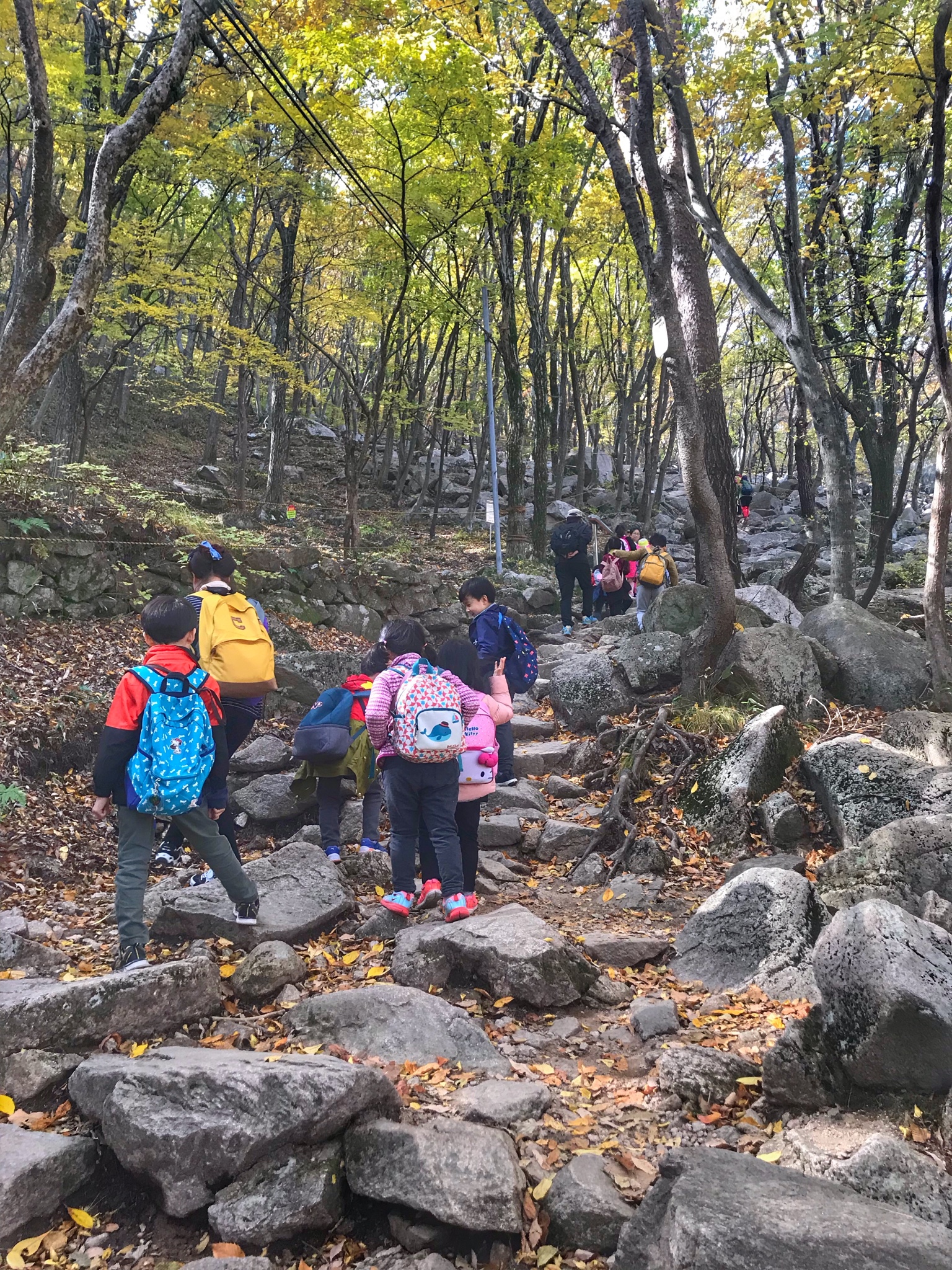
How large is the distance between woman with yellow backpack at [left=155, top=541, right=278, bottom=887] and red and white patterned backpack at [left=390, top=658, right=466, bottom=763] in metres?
1.22

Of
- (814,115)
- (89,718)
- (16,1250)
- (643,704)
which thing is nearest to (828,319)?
(814,115)

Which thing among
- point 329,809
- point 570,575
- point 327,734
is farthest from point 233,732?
point 570,575

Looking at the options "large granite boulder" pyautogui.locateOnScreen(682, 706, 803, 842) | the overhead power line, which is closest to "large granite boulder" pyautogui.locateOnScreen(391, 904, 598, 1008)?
"large granite boulder" pyautogui.locateOnScreen(682, 706, 803, 842)

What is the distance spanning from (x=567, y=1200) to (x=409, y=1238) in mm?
496

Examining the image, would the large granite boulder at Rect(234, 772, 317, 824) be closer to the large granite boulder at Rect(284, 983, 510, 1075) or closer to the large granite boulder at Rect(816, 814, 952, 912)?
the large granite boulder at Rect(284, 983, 510, 1075)

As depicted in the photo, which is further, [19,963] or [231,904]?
[231,904]

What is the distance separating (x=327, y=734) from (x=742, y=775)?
3.15m

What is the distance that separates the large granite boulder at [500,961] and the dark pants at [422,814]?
47 centimetres

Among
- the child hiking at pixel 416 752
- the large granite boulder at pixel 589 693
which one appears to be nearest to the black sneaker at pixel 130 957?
the child hiking at pixel 416 752

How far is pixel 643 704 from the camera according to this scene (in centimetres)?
816

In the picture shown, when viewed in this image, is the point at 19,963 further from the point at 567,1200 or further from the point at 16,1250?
the point at 567,1200

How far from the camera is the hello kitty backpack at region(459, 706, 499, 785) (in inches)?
189

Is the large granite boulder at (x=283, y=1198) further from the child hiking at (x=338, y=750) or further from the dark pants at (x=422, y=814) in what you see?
the child hiking at (x=338, y=750)

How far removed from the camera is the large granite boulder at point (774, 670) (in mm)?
7352
